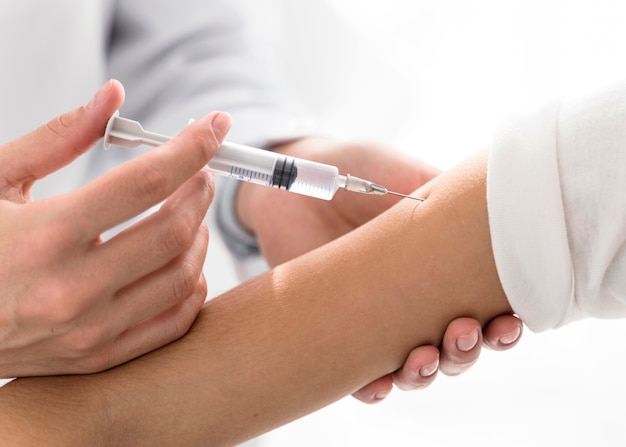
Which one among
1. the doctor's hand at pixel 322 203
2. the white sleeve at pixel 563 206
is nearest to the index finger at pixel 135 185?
the white sleeve at pixel 563 206

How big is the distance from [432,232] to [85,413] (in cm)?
48

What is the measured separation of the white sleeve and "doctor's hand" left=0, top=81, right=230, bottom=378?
34cm

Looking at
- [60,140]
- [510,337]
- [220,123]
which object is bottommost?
[510,337]

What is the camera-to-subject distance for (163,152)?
766 millimetres

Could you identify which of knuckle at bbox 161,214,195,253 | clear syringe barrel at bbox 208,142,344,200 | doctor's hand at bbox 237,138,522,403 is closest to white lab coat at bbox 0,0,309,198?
doctor's hand at bbox 237,138,522,403

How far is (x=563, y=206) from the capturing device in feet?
2.69

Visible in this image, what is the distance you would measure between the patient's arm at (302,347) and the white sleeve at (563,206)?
0.04m

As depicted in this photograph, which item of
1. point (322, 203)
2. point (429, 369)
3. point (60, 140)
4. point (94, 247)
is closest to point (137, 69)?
point (322, 203)

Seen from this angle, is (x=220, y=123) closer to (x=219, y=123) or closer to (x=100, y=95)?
(x=219, y=123)

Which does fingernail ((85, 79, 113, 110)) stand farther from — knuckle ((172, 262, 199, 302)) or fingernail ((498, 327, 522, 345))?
fingernail ((498, 327, 522, 345))

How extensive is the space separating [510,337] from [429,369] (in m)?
0.11

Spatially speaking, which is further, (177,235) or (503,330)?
(503,330)

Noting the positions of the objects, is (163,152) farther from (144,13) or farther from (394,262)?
(144,13)

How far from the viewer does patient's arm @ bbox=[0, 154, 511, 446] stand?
88 cm
